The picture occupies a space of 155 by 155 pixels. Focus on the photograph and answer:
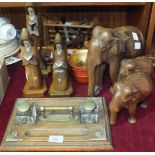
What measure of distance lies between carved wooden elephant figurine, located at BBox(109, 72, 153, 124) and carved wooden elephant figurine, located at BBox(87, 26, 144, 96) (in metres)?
0.09

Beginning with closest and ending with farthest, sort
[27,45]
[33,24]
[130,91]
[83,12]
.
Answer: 1. [130,91]
2. [27,45]
3. [33,24]
4. [83,12]

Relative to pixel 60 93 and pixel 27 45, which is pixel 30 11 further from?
pixel 60 93

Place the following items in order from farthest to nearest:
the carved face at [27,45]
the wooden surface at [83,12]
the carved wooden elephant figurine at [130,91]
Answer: the wooden surface at [83,12]
the carved face at [27,45]
the carved wooden elephant figurine at [130,91]

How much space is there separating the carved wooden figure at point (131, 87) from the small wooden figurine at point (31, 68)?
0.27 metres

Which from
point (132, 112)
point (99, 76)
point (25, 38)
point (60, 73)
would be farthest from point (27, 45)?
point (132, 112)

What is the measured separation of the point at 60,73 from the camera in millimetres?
790

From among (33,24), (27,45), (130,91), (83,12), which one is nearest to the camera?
(130,91)

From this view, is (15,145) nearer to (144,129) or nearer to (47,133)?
(47,133)

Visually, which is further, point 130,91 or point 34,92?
point 34,92

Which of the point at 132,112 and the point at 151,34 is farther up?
the point at 151,34

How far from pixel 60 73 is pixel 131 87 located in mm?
248

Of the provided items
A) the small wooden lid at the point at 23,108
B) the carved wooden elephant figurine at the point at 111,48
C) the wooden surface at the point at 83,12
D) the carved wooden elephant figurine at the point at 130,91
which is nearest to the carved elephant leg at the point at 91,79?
the carved wooden elephant figurine at the point at 111,48

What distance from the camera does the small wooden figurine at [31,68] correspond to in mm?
759

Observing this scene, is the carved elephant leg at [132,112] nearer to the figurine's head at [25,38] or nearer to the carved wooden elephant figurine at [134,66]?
the carved wooden elephant figurine at [134,66]
